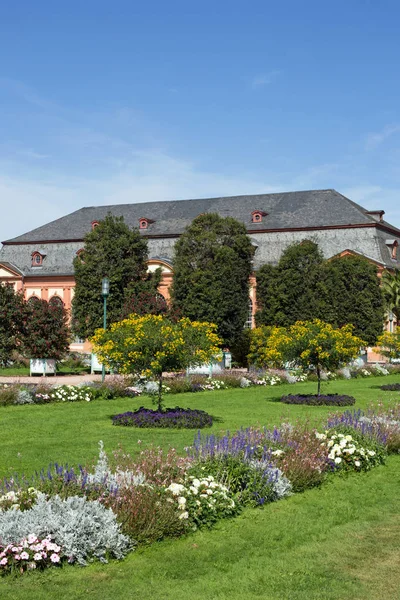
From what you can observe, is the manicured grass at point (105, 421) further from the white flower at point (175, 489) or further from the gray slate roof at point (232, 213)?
the gray slate roof at point (232, 213)

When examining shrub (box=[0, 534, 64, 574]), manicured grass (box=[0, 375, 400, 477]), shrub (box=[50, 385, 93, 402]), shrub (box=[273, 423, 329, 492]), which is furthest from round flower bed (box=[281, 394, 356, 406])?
shrub (box=[0, 534, 64, 574])

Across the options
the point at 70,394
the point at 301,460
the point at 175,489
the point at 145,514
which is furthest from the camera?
the point at 70,394

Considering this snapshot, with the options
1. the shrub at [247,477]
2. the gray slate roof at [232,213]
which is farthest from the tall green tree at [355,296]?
the shrub at [247,477]

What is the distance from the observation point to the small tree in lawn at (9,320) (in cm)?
2720

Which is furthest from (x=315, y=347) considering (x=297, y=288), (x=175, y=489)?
(x=297, y=288)

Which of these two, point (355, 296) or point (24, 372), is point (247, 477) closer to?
point (24, 372)

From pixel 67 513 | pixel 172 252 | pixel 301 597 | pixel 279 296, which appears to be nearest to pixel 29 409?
pixel 67 513

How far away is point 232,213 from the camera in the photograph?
2354 inches

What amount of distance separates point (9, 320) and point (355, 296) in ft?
78.8

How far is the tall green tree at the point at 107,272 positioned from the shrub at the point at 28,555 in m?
37.2

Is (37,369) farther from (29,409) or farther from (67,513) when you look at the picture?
(67,513)

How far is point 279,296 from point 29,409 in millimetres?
24794

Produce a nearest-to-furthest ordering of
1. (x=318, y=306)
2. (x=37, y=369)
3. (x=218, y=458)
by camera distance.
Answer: (x=218, y=458), (x=37, y=369), (x=318, y=306)

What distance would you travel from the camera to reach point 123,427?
53.7ft
